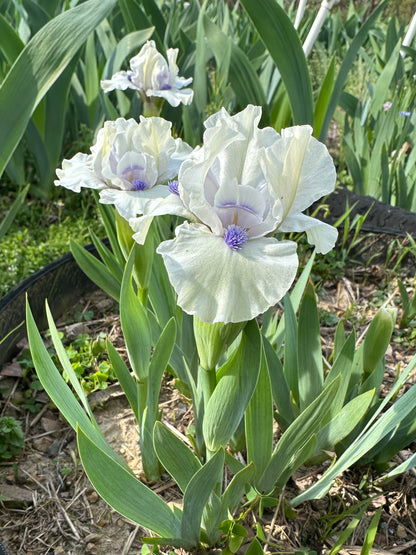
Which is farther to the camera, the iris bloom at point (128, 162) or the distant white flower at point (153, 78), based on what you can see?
the distant white flower at point (153, 78)

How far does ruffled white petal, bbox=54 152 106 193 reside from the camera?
86 cm

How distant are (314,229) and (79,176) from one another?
41cm

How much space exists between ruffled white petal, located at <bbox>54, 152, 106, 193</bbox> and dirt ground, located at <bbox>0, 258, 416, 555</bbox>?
0.66 m

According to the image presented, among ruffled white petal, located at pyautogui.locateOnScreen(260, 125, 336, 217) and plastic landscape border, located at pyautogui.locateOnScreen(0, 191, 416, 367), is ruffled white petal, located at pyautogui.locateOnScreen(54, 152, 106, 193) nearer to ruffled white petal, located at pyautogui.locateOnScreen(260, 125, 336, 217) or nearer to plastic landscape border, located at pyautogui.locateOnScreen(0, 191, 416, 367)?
ruffled white petal, located at pyautogui.locateOnScreen(260, 125, 336, 217)

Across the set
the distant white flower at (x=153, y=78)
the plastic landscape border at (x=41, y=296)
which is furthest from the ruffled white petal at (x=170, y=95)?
the plastic landscape border at (x=41, y=296)

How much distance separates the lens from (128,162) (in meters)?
0.85

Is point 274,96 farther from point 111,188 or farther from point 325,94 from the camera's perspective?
point 111,188

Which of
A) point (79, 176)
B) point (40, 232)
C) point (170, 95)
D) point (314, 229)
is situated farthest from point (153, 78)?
point (40, 232)

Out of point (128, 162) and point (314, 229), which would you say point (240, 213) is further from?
point (128, 162)

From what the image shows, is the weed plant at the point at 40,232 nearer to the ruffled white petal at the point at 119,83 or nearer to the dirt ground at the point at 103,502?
the dirt ground at the point at 103,502

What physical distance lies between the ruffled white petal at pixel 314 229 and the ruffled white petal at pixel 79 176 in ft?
1.16

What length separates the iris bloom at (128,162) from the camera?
846mm

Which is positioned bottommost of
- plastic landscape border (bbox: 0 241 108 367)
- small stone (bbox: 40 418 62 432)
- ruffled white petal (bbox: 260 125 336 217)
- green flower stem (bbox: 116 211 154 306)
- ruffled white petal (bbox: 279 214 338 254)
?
small stone (bbox: 40 418 62 432)

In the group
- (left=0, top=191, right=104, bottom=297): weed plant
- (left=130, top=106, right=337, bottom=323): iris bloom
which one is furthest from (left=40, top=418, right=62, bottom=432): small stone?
(left=130, top=106, right=337, bottom=323): iris bloom
